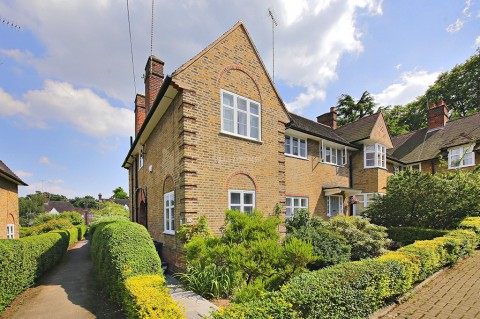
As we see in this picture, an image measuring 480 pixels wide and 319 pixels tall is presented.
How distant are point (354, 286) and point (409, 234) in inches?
435

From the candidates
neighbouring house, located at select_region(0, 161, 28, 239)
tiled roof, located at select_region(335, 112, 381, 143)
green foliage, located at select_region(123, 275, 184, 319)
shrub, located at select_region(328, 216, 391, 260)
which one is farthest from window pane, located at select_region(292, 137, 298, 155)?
neighbouring house, located at select_region(0, 161, 28, 239)

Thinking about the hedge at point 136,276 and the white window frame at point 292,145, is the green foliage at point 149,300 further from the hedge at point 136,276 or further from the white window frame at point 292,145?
the white window frame at point 292,145

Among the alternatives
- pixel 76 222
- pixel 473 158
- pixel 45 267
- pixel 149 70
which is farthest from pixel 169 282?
pixel 76 222

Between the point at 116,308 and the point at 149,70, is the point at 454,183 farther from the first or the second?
the point at 149,70

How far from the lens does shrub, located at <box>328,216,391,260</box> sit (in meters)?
10.3

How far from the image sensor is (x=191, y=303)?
586 centimetres

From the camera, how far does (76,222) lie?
1387 inches

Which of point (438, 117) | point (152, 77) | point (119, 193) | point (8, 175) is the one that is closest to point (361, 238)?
point (152, 77)

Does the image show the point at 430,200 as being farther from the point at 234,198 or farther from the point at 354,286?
the point at 354,286

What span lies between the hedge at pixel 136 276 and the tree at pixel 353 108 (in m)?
39.6

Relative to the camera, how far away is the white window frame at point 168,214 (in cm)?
972

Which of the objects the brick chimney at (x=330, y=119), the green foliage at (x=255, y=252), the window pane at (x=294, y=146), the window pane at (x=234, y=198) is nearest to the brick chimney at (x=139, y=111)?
the window pane at (x=294, y=146)

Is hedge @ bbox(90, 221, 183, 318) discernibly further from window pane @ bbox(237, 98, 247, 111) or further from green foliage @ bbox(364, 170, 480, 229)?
green foliage @ bbox(364, 170, 480, 229)

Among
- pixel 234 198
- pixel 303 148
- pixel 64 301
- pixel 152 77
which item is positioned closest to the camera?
pixel 64 301
